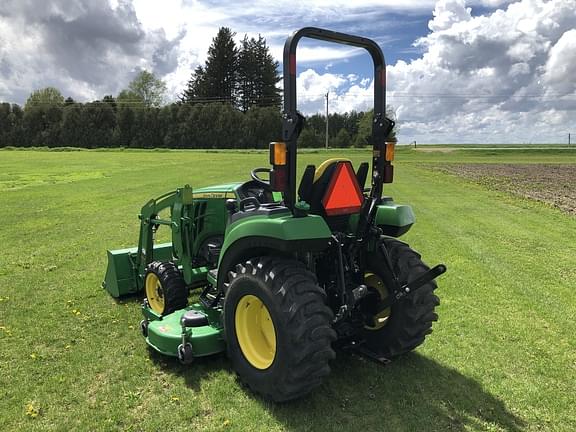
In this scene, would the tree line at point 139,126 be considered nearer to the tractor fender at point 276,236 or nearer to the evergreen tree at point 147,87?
the evergreen tree at point 147,87

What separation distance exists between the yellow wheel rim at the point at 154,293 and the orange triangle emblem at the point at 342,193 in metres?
2.42

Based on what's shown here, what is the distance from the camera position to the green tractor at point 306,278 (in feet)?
11.3

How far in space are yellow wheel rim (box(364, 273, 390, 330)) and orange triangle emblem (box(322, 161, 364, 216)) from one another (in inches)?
28.8

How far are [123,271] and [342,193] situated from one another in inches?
135

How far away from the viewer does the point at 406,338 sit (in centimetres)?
421

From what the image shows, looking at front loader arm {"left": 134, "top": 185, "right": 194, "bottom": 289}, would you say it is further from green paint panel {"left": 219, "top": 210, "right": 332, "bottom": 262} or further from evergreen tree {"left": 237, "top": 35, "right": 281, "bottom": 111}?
evergreen tree {"left": 237, "top": 35, "right": 281, "bottom": 111}

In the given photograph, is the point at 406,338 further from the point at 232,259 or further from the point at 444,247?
the point at 444,247

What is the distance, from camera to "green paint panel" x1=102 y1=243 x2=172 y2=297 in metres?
6.15

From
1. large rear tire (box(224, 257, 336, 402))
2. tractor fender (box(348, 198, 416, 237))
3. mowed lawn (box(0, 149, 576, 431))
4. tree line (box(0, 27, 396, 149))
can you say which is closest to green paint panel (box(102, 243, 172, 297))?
mowed lawn (box(0, 149, 576, 431))

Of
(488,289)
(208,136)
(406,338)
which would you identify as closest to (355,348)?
(406,338)

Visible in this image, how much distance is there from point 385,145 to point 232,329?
1.89m

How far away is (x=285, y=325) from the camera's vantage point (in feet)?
11.2

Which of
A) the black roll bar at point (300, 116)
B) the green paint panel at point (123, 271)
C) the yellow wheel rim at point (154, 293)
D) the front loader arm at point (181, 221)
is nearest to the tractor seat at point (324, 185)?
the black roll bar at point (300, 116)

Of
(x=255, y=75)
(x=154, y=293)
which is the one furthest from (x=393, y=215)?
(x=255, y=75)
